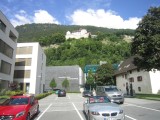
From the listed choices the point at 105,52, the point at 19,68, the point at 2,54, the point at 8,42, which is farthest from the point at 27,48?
the point at 105,52

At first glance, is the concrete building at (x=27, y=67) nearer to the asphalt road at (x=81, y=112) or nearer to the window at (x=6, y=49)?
the window at (x=6, y=49)

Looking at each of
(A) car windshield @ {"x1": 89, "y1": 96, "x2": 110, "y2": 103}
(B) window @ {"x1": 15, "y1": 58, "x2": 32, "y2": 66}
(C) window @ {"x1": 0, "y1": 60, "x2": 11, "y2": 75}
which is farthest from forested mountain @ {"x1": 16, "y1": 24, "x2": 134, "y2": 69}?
(A) car windshield @ {"x1": 89, "y1": 96, "x2": 110, "y2": 103}

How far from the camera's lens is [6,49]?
1447 inches

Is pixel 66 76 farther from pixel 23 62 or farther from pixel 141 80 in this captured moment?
pixel 141 80

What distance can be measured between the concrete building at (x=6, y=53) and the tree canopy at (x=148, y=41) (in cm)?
2278

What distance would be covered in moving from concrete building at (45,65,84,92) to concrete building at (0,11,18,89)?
41482 mm

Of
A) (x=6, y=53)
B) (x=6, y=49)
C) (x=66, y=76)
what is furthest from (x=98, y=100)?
(x=66, y=76)

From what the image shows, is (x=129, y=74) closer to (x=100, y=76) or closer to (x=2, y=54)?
(x=100, y=76)

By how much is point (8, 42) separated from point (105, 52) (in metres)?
84.5

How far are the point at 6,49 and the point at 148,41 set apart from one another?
85.0ft

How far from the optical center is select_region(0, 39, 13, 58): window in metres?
34.2

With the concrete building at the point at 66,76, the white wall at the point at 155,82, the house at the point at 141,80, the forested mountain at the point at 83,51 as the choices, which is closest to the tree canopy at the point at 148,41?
the house at the point at 141,80

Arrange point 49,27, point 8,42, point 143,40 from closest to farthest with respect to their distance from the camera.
Result: point 143,40 → point 8,42 → point 49,27

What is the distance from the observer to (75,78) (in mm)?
80312
